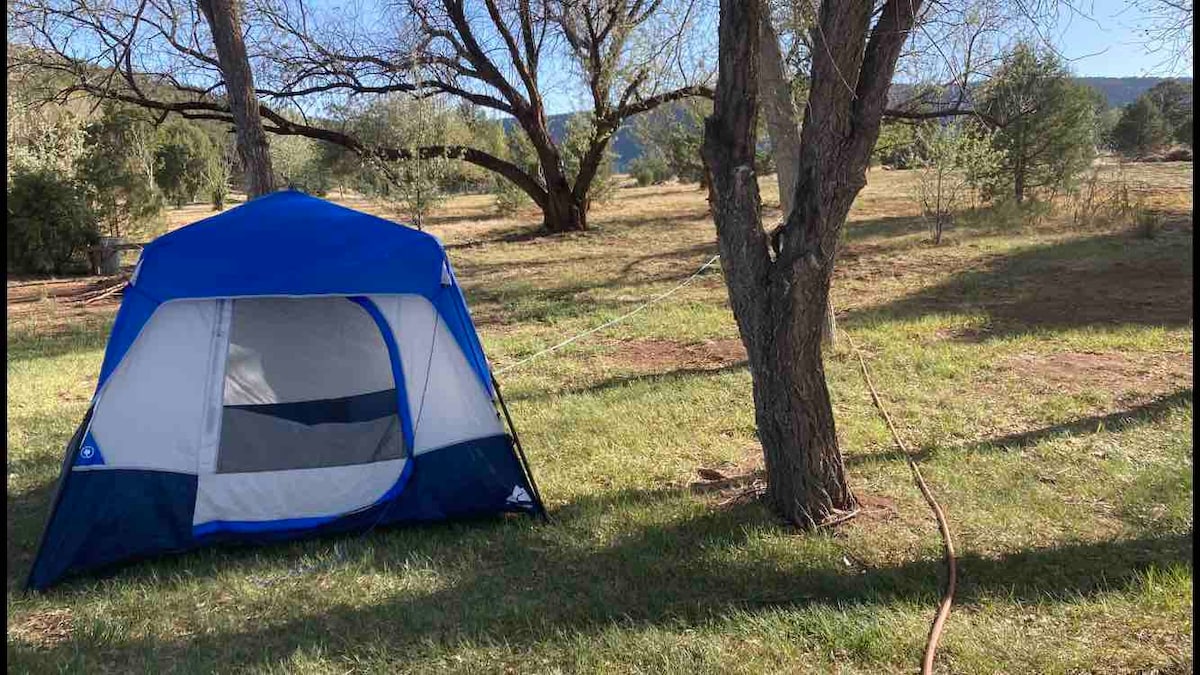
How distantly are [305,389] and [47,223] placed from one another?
12.9 m

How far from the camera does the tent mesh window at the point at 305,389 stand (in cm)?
412

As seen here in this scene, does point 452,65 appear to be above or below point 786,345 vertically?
above

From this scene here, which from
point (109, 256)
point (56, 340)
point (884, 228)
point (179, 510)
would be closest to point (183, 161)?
point (109, 256)

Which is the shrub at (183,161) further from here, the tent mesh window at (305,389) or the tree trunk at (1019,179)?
the tent mesh window at (305,389)

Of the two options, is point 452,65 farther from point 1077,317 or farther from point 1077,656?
point 1077,656

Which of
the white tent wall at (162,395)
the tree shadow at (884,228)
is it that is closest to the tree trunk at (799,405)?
the white tent wall at (162,395)

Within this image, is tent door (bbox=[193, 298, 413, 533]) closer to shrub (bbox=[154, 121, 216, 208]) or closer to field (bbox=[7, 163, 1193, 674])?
field (bbox=[7, 163, 1193, 674])

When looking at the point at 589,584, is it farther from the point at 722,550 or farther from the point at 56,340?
the point at 56,340

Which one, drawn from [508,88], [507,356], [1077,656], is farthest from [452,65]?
[1077,656]

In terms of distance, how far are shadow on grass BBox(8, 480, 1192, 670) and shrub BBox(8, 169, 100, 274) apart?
12973 mm

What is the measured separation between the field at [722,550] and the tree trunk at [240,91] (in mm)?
2399

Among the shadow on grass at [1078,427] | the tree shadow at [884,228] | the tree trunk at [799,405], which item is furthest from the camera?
the tree shadow at [884,228]

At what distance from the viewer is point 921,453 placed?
4.79m

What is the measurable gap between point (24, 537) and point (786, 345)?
398cm
